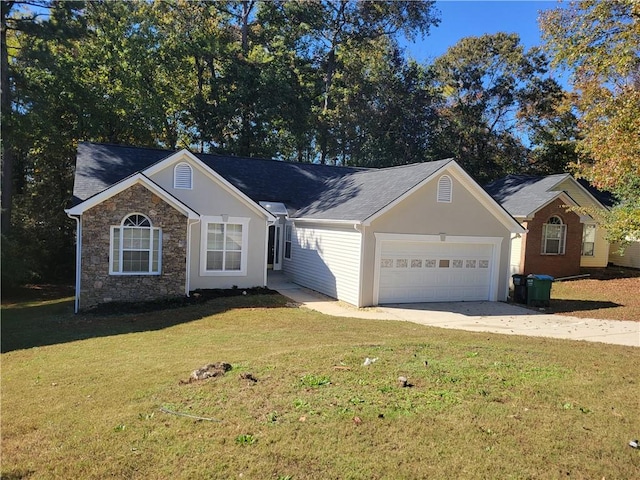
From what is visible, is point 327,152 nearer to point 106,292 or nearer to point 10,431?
point 106,292

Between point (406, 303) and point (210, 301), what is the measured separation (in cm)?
624

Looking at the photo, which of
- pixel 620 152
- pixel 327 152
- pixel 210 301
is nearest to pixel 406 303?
pixel 210 301

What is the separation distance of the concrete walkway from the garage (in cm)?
48

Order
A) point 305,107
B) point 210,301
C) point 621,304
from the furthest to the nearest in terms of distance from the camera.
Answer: point 305,107 < point 621,304 < point 210,301

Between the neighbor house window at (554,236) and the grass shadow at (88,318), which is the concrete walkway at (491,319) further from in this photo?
the neighbor house window at (554,236)

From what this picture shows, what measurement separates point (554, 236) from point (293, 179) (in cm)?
1309

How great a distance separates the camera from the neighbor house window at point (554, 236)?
22.5 meters

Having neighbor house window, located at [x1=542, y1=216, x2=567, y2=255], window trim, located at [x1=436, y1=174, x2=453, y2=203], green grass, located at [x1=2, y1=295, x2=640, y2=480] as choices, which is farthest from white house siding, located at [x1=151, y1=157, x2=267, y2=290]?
neighbor house window, located at [x1=542, y1=216, x2=567, y2=255]

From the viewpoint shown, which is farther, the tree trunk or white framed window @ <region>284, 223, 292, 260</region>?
white framed window @ <region>284, 223, 292, 260</region>

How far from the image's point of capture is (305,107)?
3272 cm

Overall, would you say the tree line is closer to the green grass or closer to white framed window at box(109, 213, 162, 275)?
white framed window at box(109, 213, 162, 275)

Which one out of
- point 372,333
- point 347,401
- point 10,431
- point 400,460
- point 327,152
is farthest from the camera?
point 327,152

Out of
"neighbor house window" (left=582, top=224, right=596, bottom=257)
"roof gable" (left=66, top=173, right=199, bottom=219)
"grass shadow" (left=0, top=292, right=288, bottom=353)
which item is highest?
"roof gable" (left=66, top=173, right=199, bottom=219)

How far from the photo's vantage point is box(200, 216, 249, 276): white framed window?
15.9m
